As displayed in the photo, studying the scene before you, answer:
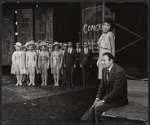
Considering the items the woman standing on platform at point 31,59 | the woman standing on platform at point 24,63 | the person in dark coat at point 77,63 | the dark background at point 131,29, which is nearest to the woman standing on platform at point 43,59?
the woman standing on platform at point 31,59

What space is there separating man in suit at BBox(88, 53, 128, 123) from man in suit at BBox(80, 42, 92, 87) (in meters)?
3.91

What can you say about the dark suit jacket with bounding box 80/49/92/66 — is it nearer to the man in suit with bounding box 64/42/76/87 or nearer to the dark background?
the man in suit with bounding box 64/42/76/87

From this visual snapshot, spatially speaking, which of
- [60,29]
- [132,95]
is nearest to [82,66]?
[60,29]

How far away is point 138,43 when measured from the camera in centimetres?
814

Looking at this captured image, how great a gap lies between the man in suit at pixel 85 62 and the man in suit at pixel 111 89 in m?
3.91

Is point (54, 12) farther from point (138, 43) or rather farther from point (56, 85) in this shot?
point (138, 43)

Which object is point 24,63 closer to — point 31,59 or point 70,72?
point 31,59

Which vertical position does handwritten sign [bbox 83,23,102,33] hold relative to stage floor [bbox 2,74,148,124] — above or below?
above

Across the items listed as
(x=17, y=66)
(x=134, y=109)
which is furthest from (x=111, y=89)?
(x=17, y=66)

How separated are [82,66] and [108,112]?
174 inches

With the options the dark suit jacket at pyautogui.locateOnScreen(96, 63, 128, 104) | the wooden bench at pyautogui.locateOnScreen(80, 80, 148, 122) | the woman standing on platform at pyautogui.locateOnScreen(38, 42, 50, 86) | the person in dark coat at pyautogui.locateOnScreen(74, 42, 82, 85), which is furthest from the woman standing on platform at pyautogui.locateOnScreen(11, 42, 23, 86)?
the dark suit jacket at pyautogui.locateOnScreen(96, 63, 128, 104)

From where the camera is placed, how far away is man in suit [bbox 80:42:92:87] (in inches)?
356

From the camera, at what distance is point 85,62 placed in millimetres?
9117

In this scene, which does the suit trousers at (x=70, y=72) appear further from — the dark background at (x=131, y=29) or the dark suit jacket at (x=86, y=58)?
the dark background at (x=131, y=29)
